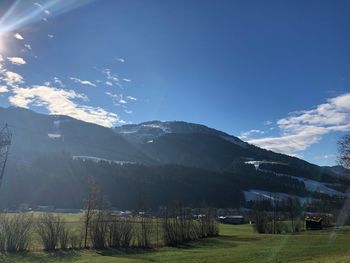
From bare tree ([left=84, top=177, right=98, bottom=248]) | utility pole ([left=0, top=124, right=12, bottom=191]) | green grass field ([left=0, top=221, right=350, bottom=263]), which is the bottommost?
green grass field ([left=0, top=221, right=350, bottom=263])

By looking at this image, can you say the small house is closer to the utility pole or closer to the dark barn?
the dark barn

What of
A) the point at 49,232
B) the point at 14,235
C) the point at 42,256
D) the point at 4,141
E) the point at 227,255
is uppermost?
the point at 4,141

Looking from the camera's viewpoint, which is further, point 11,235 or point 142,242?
point 142,242

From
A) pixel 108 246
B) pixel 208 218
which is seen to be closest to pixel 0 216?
pixel 108 246

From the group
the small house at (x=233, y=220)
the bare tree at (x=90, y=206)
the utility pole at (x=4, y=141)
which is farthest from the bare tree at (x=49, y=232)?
the small house at (x=233, y=220)

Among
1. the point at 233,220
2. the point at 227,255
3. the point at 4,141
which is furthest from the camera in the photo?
the point at 233,220

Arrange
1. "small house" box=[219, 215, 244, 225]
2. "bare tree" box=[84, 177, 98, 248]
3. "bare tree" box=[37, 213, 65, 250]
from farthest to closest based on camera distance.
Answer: "small house" box=[219, 215, 244, 225]
"bare tree" box=[84, 177, 98, 248]
"bare tree" box=[37, 213, 65, 250]

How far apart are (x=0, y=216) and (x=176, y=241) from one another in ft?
90.3

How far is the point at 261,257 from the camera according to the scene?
40062 mm

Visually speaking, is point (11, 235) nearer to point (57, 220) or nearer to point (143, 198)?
point (57, 220)

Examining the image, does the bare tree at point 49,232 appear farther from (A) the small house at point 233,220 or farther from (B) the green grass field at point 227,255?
(A) the small house at point 233,220

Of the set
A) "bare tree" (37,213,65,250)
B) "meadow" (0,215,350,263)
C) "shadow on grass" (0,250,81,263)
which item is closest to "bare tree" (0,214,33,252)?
"bare tree" (37,213,65,250)

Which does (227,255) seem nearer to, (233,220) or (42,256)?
(42,256)

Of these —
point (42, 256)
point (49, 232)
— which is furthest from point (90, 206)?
point (42, 256)
